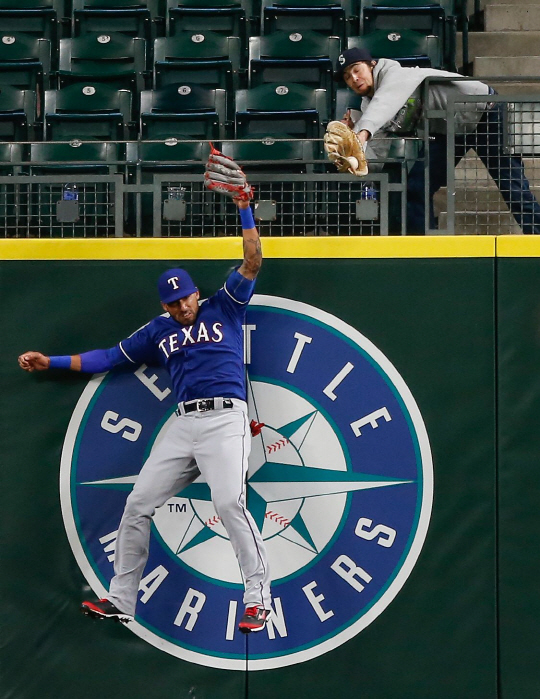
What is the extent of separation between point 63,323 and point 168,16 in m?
4.30

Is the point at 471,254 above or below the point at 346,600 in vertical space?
above

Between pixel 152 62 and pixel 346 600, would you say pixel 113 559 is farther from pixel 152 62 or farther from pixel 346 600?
pixel 152 62

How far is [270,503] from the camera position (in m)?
6.64

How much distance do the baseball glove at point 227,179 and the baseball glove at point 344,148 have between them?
0.51 m

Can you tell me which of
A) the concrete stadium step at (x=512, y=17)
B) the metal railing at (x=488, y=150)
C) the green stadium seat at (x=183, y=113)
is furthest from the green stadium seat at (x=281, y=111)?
the concrete stadium step at (x=512, y=17)

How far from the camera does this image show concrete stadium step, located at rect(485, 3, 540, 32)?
10.3 m

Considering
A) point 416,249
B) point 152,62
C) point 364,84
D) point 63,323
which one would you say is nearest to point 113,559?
point 63,323

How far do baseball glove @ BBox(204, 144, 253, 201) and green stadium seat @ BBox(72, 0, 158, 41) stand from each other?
170 inches

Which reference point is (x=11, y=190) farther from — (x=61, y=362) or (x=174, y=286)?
(x=174, y=286)


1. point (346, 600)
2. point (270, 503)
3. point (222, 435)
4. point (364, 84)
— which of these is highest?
point (364, 84)

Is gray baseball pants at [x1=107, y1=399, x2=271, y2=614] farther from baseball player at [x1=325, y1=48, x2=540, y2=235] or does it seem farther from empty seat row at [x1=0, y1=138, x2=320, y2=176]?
empty seat row at [x1=0, y1=138, x2=320, y2=176]

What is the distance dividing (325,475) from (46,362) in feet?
5.50

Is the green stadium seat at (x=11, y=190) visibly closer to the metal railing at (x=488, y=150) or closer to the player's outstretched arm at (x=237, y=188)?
the player's outstretched arm at (x=237, y=188)

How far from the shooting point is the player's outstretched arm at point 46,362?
659 centimetres
